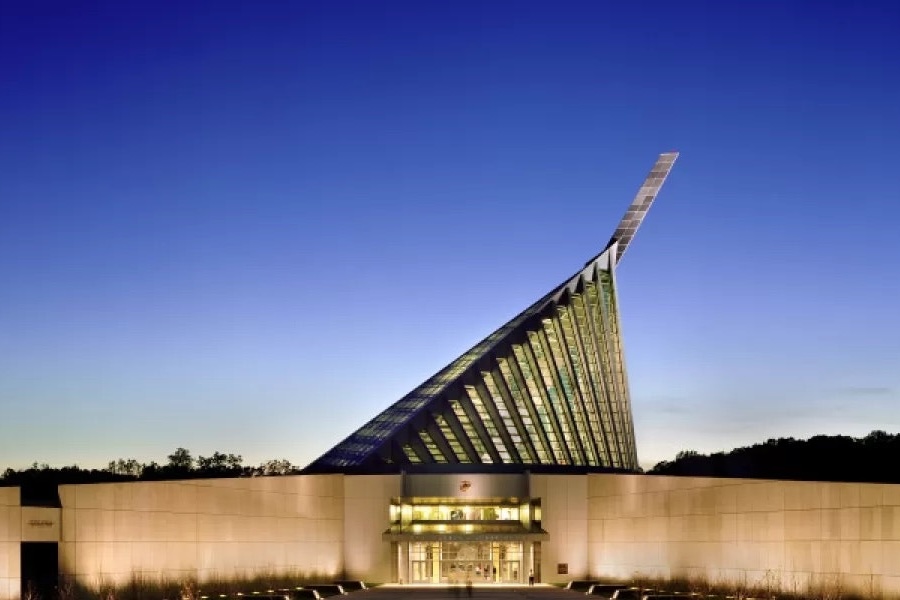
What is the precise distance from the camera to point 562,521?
66.3 metres

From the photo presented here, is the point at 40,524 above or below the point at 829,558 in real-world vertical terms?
above

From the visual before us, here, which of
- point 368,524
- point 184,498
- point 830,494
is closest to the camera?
point 830,494

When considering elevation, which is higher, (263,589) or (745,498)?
(745,498)

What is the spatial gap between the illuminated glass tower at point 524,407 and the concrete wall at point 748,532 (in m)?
7.05

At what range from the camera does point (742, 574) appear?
4819cm

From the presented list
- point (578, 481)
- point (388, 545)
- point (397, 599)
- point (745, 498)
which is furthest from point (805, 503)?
point (388, 545)

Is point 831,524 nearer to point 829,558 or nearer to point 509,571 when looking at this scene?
point 829,558

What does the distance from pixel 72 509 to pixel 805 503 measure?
2652cm

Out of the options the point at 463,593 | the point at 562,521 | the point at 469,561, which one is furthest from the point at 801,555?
the point at 469,561

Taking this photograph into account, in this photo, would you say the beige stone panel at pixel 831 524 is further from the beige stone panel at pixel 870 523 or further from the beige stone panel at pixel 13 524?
the beige stone panel at pixel 13 524

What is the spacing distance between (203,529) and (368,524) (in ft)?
49.3

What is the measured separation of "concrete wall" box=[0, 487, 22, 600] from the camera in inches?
1532

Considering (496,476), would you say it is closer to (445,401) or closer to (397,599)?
(445,401)

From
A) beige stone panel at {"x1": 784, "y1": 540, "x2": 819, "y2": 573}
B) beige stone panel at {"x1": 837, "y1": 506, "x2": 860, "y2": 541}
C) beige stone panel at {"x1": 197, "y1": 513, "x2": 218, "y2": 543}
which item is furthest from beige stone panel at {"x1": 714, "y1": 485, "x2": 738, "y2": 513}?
beige stone panel at {"x1": 197, "y1": 513, "x2": 218, "y2": 543}
